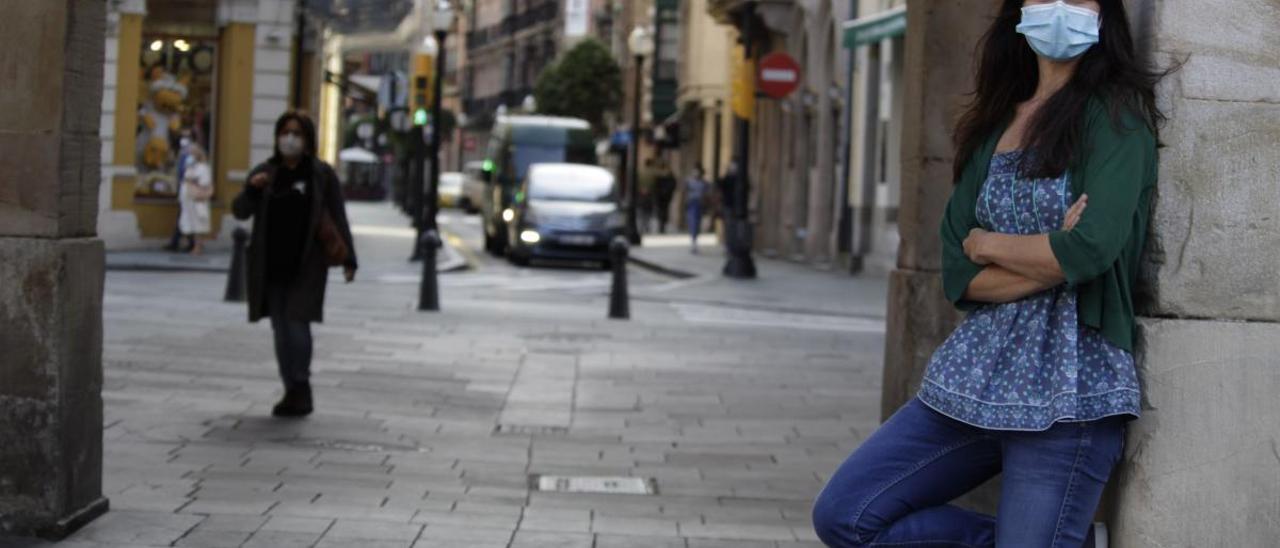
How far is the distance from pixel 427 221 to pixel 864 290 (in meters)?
8.74

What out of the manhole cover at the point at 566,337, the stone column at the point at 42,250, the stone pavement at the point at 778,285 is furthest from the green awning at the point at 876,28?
the stone column at the point at 42,250

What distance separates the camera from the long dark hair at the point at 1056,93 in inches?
180

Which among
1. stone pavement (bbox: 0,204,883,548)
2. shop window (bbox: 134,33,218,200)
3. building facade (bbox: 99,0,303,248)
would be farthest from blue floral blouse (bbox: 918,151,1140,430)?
shop window (bbox: 134,33,218,200)

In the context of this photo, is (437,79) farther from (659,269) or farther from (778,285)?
(778,285)

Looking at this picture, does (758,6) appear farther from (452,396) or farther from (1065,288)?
(1065,288)

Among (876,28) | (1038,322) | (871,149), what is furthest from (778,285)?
(1038,322)

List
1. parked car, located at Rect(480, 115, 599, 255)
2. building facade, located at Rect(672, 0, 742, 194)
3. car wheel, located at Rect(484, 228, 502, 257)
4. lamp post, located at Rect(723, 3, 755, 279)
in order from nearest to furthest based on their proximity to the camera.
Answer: lamp post, located at Rect(723, 3, 755, 279), car wheel, located at Rect(484, 228, 502, 257), parked car, located at Rect(480, 115, 599, 255), building facade, located at Rect(672, 0, 742, 194)

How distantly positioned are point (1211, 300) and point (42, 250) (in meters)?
3.62

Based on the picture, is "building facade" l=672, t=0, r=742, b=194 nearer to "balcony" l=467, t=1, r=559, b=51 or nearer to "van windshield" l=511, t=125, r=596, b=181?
"van windshield" l=511, t=125, r=596, b=181

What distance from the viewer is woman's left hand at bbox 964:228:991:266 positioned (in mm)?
4660

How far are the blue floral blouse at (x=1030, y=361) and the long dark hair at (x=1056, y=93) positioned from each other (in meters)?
0.07

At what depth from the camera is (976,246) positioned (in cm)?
468

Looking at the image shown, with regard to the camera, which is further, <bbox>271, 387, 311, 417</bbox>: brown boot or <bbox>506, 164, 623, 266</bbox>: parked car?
<bbox>506, 164, 623, 266</bbox>: parked car

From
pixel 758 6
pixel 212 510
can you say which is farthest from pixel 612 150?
pixel 212 510
